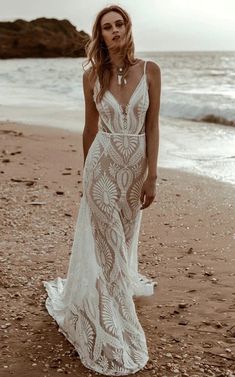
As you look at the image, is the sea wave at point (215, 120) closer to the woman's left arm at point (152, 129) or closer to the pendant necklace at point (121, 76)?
the woman's left arm at point (152, 129)

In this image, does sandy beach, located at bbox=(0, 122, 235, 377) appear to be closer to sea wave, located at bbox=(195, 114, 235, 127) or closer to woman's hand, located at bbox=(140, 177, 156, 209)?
woman's hand, located at bbox=(140, 177, 156, 209)

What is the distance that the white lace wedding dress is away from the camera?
373 centimetres

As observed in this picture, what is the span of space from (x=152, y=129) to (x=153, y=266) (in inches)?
78.9

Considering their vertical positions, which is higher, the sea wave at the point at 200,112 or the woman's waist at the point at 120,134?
the woman's waist at the point at 120,134

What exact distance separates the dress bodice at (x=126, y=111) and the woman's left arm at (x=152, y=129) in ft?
0.13

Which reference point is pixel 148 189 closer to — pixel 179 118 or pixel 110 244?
pixel 110 244

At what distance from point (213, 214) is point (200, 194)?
908 mm

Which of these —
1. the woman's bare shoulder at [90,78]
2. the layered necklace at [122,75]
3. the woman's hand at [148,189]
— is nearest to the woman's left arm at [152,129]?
the woman's hand at [148,189]

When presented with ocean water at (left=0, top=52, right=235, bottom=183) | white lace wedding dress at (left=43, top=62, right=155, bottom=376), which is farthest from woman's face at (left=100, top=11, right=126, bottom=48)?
ocean water at (left=0, top=52, right=235, bottom=183)

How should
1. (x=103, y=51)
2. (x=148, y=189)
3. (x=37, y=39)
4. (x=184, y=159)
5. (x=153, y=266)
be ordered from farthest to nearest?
(x=37, y=39) → (x=184, y=159) → (x=153, y=266) → (x=148, y=189) → (x=103, y=51)

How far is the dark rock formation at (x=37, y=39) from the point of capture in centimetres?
7881

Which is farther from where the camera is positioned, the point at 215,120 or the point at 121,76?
the point at 215,120

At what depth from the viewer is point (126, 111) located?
12.2 feet

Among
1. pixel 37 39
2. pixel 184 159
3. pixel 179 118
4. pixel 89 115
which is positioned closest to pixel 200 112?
pixel 179 118
